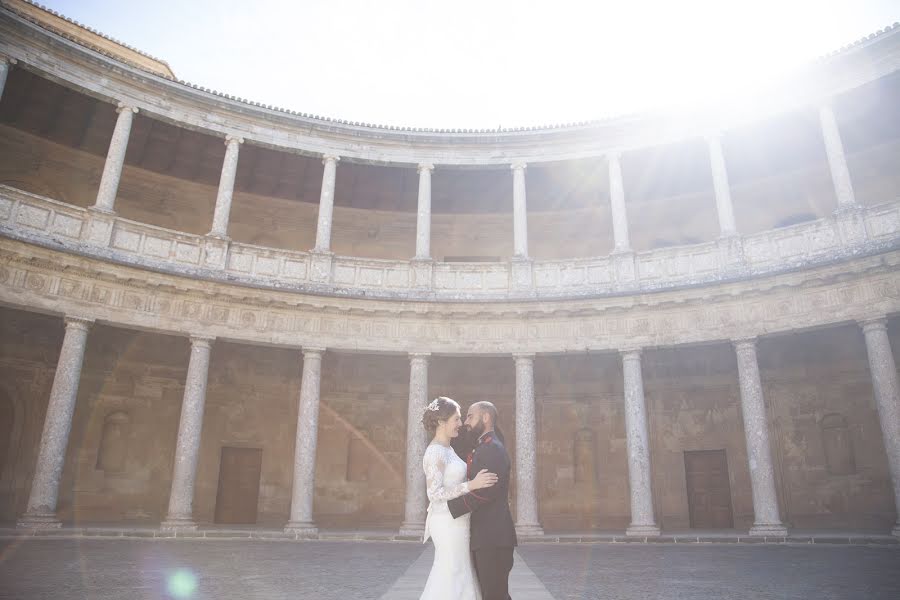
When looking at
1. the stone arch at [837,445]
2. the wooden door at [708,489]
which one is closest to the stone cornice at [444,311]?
the stone arch at [837,445]

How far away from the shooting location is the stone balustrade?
44.3 ft

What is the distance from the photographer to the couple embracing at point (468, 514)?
14.3ft

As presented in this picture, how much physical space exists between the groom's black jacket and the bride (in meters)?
0.07

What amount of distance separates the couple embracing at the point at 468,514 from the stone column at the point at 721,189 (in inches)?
499

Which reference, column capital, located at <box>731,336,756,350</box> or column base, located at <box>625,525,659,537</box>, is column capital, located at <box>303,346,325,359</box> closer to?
column base, located at <box>625,525,659,537</box>

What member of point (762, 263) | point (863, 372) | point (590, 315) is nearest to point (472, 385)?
point (590, 315)

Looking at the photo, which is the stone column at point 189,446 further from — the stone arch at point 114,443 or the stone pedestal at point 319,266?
the stone arch at point 114,443

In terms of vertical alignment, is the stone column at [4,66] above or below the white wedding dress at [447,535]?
above

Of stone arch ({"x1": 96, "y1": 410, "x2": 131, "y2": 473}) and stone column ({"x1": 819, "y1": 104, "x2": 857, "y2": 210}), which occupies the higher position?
stone column ({"x1": 819, "y1": 104, "x2": 857, "y2": 210})

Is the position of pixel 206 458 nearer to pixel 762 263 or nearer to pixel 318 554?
pixel 318 554

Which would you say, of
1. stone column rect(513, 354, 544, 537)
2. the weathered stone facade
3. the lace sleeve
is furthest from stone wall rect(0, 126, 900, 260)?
the lace sleeve

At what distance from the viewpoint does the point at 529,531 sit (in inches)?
567

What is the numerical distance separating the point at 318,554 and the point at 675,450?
11.1 meters

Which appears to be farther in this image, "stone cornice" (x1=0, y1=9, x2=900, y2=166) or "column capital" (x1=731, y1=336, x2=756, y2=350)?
"stone cornice" (x1=0, y1=9, x2=900, y2=166)
